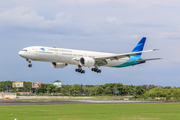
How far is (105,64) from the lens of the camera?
69812mm

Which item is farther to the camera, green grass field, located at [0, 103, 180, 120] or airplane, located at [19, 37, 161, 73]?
airplane, located at [19, 37, 161, 73]

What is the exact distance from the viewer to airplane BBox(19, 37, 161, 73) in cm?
5703

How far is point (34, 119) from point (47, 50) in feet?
66.2

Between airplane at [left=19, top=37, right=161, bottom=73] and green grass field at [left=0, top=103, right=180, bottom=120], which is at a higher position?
airplane at [left=19, top=37, right=161, bottom=73]

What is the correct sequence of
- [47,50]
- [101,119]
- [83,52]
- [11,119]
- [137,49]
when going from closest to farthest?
[11,119]
[101,119]
[47,50]
[83,52]
[137,49]

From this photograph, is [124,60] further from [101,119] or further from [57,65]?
[101,119]

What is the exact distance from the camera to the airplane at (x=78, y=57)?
57.0m

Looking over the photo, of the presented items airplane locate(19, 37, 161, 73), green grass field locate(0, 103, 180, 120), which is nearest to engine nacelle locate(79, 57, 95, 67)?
airplane locate(19, 37, 161, 73)

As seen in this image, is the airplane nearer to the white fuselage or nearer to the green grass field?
the white fuselage

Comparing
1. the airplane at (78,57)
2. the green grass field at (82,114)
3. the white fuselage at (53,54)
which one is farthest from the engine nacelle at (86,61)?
the green grass field at (82,114)

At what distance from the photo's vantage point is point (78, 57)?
207ft

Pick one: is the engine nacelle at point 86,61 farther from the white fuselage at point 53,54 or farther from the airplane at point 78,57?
the white fuselage at point 53,54

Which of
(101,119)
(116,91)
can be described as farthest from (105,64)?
(116,91)

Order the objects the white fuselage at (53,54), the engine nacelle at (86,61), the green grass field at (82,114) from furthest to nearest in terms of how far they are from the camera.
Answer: the engine nacelle at (86,61) → the white fuselage at (53,54) → the green grass field at (82,114)
